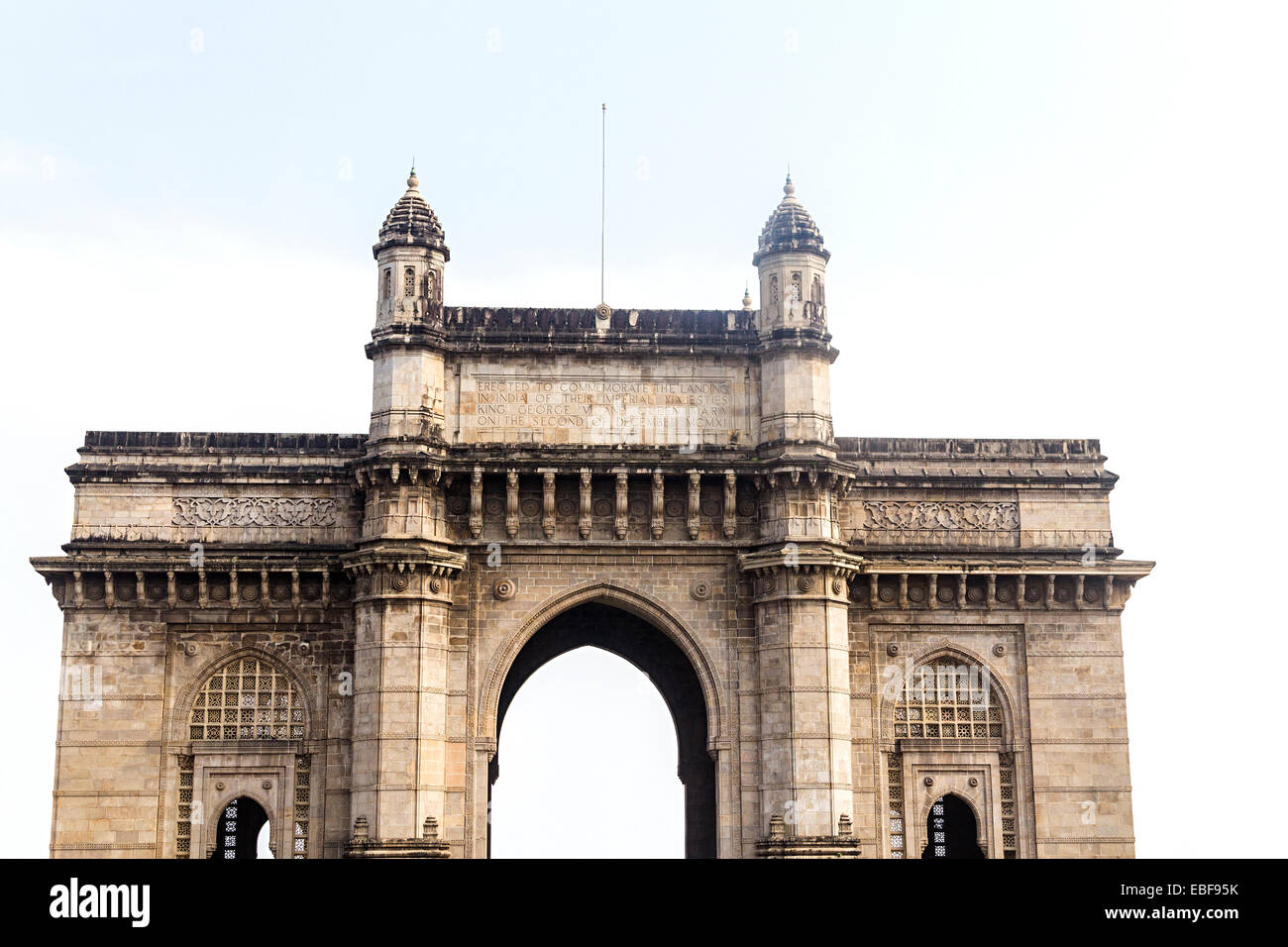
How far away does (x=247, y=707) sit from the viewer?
34344mm

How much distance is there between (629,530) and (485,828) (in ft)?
21.7

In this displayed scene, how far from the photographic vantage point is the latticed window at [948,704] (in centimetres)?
3488

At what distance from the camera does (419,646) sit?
107 feet

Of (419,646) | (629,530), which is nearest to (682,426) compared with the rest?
(629,530)

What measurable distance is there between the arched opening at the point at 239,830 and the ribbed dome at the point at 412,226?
13112 mm

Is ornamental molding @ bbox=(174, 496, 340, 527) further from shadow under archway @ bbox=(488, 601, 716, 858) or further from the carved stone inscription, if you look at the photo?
shadow under archway @ bbox=(488, 601, 716, 858)

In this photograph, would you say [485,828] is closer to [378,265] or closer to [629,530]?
[629,530]

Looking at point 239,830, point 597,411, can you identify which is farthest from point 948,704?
point 239,830

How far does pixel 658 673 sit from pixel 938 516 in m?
7.91

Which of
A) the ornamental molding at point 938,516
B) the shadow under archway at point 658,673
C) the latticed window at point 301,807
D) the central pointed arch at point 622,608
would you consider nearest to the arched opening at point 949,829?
the shadow under archway at point 658,673

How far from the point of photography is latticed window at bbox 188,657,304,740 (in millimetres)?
34219

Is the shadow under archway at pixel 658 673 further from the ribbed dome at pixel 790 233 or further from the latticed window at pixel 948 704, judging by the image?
the ribbed dome at pixel 790 233
